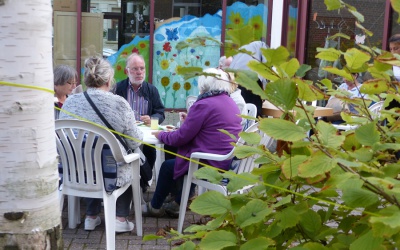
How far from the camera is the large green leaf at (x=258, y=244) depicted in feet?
5.22

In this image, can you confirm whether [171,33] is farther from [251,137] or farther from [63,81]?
[251,137]

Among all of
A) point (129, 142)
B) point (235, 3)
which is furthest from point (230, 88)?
point (235, 3)

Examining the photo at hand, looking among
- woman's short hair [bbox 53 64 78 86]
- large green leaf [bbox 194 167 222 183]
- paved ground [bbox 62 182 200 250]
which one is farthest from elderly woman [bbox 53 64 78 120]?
large green leaf [bbox 194 167 222 183]

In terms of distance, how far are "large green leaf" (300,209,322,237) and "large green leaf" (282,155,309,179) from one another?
143 millimetres

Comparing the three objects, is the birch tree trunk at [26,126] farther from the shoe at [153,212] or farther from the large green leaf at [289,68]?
the shoe at [153,212]

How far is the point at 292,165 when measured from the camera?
160cm

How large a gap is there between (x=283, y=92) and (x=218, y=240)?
0.40 meters

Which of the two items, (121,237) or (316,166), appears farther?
(121,237)

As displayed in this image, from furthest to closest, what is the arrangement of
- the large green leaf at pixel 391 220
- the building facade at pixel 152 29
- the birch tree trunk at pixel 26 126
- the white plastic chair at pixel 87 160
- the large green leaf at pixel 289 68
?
the building facade at pixel 152 29 < the white plastic chair at pixel 87 160 < the birch tree trunk at pixel 26 126 < the large green leaf at pixel 289 68 < the large green leaf at pixel 391 220

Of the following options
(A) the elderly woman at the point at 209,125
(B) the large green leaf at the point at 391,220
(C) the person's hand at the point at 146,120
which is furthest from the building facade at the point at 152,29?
(B) the large green leaf at the point at 391,220

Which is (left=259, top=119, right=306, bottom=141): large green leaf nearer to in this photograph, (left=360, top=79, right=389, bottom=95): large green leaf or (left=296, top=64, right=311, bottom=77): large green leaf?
(left=296, top=64, right=311, bottom=77): large green leaf

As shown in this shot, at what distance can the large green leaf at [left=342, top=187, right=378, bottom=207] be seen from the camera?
146 cm

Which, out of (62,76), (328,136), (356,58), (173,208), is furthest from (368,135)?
(62,76)

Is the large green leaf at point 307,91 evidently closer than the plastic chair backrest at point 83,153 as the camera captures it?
Yes
